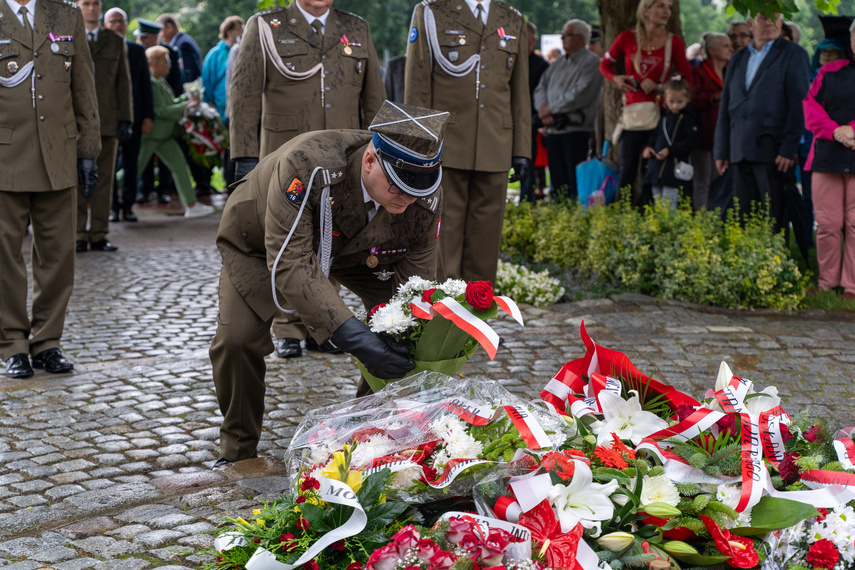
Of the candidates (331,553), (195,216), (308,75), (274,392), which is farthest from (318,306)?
(195,216)

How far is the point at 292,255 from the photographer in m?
3.37

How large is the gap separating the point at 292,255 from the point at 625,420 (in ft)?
4.31

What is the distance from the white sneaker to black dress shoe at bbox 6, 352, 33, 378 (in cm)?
718

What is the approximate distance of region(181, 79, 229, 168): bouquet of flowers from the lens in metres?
12.3

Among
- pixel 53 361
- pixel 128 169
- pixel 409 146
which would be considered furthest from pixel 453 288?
pixel 128 169

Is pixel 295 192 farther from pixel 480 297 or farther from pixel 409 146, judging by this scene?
pixel 480 297

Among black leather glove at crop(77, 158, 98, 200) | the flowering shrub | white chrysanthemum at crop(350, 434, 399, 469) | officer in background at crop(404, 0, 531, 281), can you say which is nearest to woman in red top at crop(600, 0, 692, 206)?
the flowering shrub

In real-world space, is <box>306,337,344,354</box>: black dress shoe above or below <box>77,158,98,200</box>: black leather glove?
below

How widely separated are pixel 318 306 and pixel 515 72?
3347 mm

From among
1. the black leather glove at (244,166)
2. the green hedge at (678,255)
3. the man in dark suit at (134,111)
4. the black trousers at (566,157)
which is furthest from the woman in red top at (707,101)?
the man in dark suit at (134,111)

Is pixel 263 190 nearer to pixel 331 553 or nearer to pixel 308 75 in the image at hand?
pixel 331 553

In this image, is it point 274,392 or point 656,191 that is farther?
point 656,191

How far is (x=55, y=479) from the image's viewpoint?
12.7 feet

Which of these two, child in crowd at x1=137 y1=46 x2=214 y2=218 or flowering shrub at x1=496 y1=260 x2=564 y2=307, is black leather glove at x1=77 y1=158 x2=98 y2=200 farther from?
child in crowd at x1=137 y1=46 x2=214 y2=218
